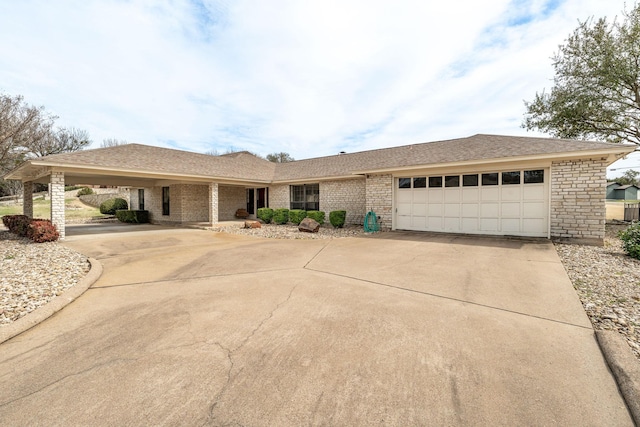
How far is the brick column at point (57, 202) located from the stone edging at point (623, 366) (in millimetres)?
14347

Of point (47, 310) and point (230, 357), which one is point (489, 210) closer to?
point (230, 357)

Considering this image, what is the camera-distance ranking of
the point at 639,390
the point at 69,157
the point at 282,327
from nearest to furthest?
1. the point at 639,390
2. the point at 282,327
3. the point at 69,157

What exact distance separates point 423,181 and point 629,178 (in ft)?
208

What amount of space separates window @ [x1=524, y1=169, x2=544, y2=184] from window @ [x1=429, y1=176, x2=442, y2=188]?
2.81 m

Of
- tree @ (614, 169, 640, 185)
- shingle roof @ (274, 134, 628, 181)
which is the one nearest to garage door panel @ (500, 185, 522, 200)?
shingle roof @ (274, 134, 628, 181)

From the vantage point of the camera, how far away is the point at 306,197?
55.7ft

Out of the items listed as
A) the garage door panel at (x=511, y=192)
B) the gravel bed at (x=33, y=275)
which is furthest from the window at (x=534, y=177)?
the gravel bed at (x=33, y=275)

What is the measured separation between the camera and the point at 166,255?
768cm

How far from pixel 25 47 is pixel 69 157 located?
3.60m

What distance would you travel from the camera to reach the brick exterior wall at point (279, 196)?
57.8 ft

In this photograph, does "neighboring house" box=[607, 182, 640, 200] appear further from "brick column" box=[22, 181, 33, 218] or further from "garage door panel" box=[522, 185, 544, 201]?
"brick column" box=[22, 181, 33, 218]

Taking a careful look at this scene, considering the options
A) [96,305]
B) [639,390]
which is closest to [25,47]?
[96,305]

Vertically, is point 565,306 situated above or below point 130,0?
below

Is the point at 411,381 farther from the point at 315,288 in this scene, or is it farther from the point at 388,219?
the point at 388,219
